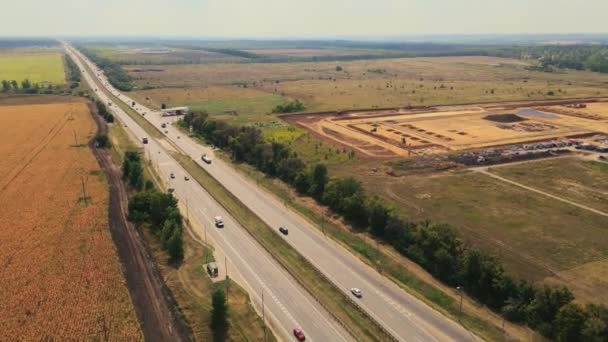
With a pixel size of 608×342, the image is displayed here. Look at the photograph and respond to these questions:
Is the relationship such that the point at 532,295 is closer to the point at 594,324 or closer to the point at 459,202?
the point at 594,324

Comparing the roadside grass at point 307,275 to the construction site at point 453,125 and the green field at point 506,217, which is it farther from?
the construction site at point 453,125

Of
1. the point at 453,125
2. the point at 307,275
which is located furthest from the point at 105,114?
the point at 307,275

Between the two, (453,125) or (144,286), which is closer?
(144,286)

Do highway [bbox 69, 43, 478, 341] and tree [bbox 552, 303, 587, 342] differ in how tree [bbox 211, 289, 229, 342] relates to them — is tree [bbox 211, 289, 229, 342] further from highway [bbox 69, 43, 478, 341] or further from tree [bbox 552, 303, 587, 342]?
tree [bbox 552, 303, 587, 342]


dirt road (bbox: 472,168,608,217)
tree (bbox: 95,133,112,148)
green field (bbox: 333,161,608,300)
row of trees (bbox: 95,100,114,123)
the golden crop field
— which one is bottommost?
the golden crop field

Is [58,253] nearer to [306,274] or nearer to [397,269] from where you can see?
[306,274]

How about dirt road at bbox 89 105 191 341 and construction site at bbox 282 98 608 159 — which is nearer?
dirt road at bbox 89 105 191 341

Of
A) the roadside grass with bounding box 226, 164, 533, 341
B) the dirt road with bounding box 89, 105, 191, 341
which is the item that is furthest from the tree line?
the dirt road with bounding box 89, 105, 191, 341
